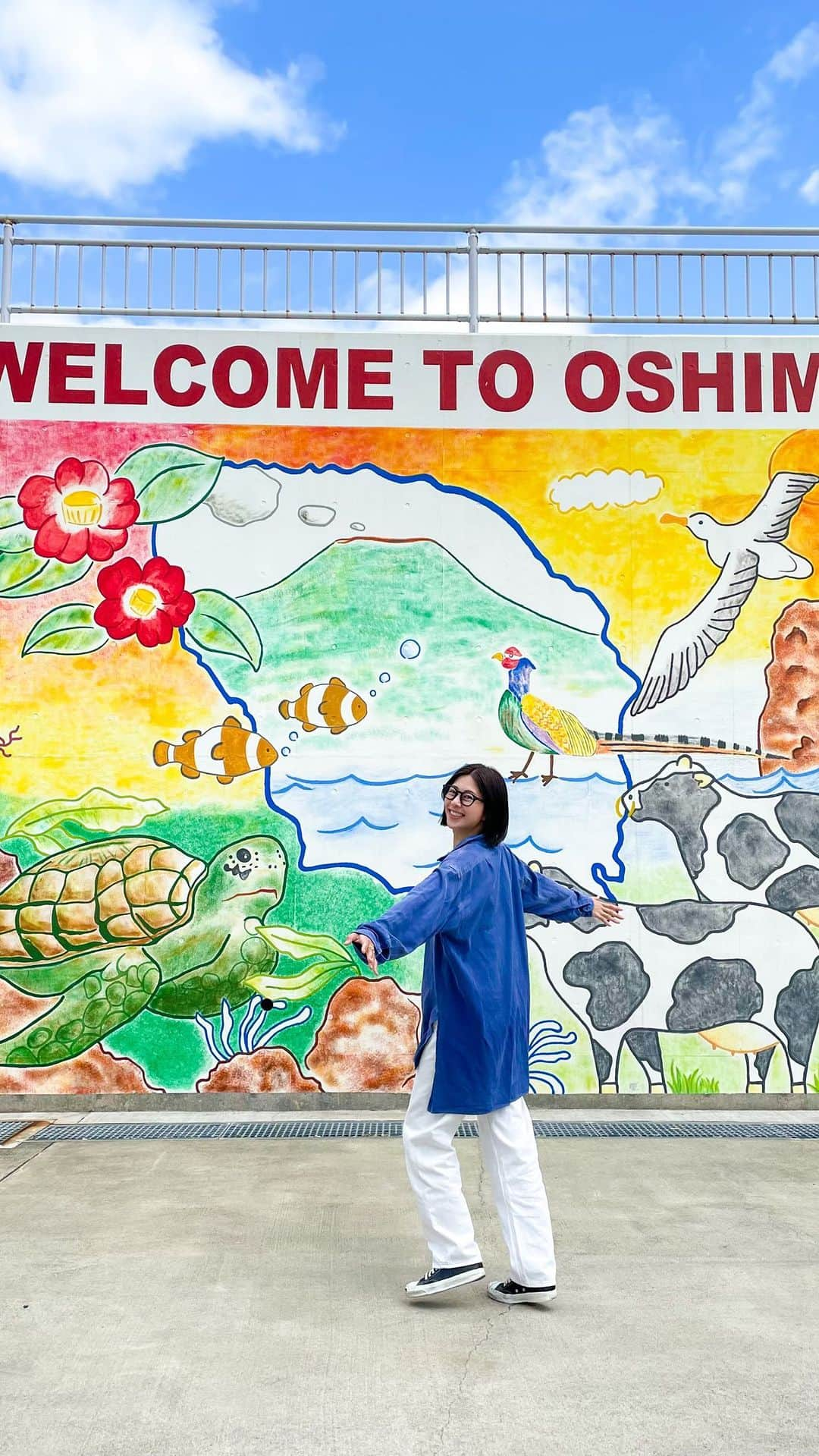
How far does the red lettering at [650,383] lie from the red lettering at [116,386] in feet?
8.01

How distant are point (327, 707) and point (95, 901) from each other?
1446mm

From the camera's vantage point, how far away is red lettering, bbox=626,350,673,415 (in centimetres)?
635

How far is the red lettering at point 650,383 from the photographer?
6.35 meters

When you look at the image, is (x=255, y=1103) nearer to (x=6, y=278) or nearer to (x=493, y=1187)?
(x=493, y=1187)

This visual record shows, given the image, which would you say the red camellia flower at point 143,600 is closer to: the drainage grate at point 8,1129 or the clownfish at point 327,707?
the clownfish at point 327,707

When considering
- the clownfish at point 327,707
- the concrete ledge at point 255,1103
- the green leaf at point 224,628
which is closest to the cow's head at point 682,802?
the concrete ledge at point 255,1103

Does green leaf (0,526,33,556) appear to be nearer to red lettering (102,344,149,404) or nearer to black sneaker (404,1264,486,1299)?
red lettering (102,344,149,404)

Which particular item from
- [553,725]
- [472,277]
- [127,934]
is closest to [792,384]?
[472,277]

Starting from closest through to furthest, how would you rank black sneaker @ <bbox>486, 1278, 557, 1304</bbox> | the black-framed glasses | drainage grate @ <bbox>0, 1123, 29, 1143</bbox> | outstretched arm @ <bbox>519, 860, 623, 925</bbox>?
black sneaker @ <bbox>486, 1278, 557, 1304</bbox>
the black-framed glasses
outstretched arm @ <bbox>519, 860, 623, 925</bbox>
drainage grate @ <bbox>0, 1123, 29, 1143</bbox>

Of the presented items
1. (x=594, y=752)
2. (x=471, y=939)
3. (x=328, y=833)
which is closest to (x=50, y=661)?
(x=328, y=833)

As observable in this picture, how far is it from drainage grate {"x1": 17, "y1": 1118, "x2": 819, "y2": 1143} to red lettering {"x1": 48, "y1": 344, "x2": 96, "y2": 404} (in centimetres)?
348

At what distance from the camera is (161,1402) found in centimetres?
288

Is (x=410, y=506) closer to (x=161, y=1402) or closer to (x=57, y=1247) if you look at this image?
(x=57, y=1247)

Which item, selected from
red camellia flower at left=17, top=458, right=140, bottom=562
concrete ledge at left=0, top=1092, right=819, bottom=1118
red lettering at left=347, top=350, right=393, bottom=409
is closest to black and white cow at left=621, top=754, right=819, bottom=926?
concrete ledge at left=0, top=1092, right=819, bottom=1118
